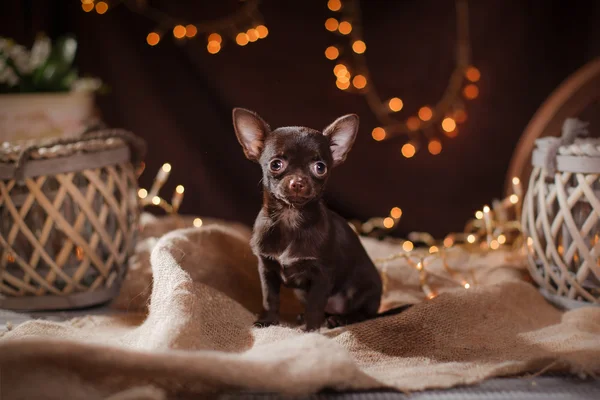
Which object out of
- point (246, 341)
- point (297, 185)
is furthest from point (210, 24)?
point (246, 341)

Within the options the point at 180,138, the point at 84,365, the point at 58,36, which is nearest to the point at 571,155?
the point at 84,365

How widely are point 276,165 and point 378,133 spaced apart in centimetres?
114

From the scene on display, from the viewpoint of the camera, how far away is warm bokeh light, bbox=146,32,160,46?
2.10 metres

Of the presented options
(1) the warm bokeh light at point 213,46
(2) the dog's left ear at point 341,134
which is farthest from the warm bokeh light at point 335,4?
(2) the dog's left ear at point 341,134

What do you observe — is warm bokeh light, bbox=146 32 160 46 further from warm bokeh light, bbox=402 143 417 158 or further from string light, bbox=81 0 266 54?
warm bokeh light, bbox=402 143 417 158

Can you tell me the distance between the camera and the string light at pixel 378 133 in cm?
216

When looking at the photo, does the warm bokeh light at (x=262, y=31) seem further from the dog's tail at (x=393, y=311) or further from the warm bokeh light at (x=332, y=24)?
the dog's tail at (x=393, y=311)

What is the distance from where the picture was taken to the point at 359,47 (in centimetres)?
210

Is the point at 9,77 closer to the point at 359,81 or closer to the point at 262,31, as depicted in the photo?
A: the point at 262,31

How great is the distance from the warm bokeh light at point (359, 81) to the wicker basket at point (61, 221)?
984 mm

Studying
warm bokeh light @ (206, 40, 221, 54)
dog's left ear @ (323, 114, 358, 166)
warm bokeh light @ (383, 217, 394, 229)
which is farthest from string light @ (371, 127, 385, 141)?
dog's left ear @ (323, 114, 358, 166)

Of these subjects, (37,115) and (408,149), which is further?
(408,149)

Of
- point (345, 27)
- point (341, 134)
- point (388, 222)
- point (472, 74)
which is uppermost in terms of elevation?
point (345, 27)

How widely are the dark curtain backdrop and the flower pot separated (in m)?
0.44
